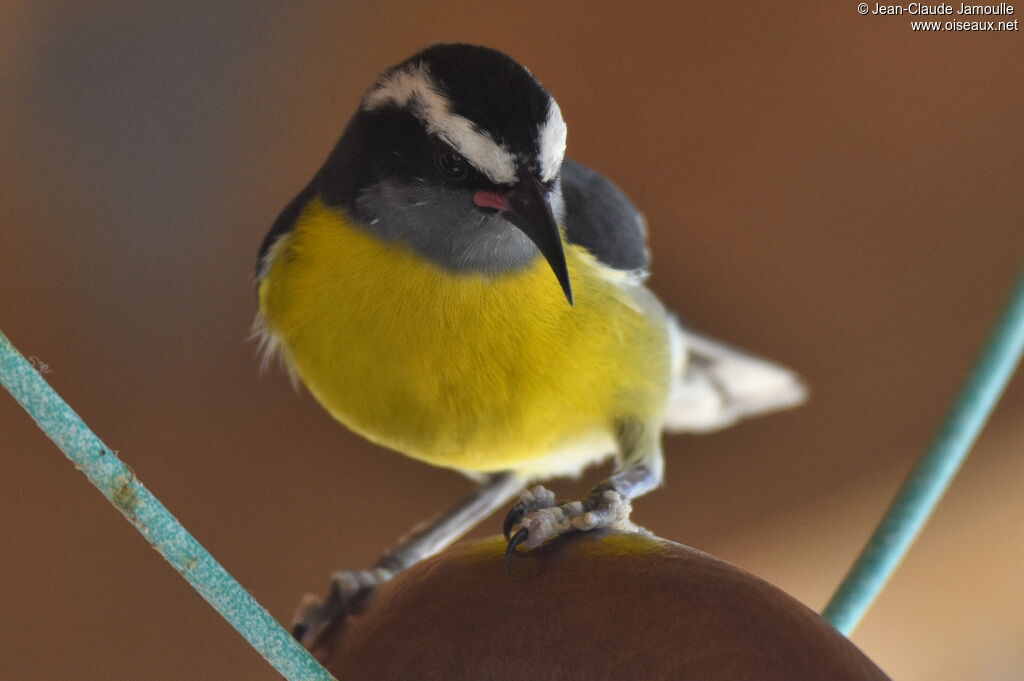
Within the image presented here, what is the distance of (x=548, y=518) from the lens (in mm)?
794

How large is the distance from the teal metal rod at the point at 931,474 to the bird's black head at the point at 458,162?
1.01 feet

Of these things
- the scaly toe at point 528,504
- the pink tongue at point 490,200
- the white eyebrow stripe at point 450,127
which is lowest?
the scaly toe at point 528,504

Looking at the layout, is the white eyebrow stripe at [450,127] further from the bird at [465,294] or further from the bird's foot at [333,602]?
the bird's foot at [333,602]

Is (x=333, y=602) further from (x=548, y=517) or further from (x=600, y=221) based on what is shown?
(x=600, y=221)

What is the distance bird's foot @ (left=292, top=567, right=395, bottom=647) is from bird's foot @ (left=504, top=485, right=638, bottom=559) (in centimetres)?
17

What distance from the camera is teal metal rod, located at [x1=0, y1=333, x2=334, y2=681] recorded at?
0.53 meters

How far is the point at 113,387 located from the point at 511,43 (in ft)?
3.88

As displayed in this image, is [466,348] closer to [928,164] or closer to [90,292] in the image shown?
[928,164]

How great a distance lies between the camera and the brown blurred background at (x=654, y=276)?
229cm

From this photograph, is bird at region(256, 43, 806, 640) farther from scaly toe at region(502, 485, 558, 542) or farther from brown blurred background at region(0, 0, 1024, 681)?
brown blurred background at region(0, 0, 1024, 681)

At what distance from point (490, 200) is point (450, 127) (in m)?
0.07

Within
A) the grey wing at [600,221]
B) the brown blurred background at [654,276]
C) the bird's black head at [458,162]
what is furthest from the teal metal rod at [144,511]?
the brown blurred background at [654,276]

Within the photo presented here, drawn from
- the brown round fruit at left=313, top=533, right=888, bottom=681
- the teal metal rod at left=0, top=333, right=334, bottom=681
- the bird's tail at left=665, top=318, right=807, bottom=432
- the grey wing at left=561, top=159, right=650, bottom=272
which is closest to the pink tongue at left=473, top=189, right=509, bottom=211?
the grey wing at left=561, top=159, right=650, bottom=272

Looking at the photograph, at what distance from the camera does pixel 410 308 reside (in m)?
0.99
